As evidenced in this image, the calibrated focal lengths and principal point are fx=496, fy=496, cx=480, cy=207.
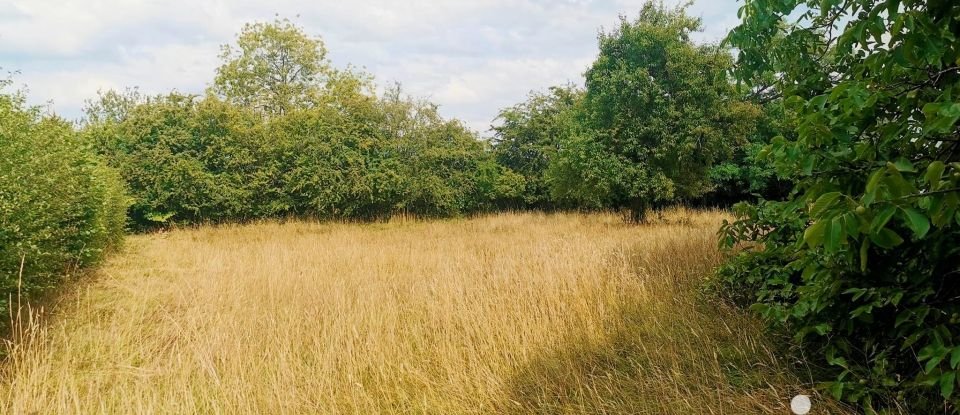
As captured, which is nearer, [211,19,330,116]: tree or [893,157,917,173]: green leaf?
[893,157,917,173]: green leaf

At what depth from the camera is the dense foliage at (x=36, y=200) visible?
163 inches

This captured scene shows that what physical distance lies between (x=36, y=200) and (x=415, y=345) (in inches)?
156

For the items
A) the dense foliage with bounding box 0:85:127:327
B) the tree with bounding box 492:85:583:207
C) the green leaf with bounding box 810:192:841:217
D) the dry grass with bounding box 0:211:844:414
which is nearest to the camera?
the green leaf with bounding box 810:192:841:217

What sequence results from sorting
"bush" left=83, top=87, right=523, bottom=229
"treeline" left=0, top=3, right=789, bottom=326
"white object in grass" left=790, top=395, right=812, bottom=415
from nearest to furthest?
"white object in grass" left=790, top=395, right=812, bottom=415, "treeline" left=0, top=3, right=789, bottom=326, "bush" left=83, top=87, right=523, bottom=229

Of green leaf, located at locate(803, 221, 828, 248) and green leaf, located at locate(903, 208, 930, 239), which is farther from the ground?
green leaf, located at locate(903, 208, 930, 239)

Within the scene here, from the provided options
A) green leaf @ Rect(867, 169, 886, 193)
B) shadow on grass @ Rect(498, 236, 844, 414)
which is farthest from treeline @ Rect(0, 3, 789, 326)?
green leaf @ Rect(867, 169, 886, 193)

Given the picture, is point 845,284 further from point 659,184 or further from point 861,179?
point 659,184

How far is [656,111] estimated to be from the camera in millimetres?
12742

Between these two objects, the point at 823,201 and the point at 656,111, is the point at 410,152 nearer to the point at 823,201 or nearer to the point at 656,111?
the point at 656,111

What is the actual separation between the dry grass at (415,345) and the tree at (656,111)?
6.10 metres

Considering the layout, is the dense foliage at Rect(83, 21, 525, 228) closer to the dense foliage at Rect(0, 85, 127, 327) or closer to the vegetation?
the vegetation

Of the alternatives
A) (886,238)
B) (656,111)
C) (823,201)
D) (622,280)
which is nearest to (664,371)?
(622,280)

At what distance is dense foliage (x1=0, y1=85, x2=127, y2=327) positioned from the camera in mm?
4133

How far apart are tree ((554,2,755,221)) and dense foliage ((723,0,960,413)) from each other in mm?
9605
